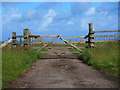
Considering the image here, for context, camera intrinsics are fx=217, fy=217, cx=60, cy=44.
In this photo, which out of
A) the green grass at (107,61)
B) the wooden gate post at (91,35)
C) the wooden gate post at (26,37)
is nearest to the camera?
the green grass at (107,61)

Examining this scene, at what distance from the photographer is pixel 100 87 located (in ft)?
23.9

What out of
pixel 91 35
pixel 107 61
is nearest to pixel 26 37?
pixel 91 35

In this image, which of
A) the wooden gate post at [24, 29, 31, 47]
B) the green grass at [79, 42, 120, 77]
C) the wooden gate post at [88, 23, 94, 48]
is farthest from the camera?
the wooden gate post at [24, 29, 31, 47]

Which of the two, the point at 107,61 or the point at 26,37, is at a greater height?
the point at 26,37

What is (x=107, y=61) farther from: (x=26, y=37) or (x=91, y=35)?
(x=26, y=37)

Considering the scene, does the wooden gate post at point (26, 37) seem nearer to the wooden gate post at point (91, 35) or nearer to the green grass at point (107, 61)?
the wooden gate post at point (91, 35)

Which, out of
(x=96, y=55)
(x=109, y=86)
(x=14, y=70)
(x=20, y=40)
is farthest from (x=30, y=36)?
(x=109, y=86)

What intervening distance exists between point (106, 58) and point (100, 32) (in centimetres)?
447

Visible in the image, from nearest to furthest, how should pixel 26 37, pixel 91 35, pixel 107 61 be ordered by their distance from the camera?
pixel 107 61, pixel 91 35, pixel 26 37

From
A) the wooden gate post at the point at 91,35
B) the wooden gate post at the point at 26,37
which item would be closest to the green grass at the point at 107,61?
the wooden gate post at the point at 91,35

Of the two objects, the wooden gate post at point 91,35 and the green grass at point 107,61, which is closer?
the green grass at point 107,61

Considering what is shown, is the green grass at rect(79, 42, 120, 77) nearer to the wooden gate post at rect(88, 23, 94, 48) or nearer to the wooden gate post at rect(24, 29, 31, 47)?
the wooden gate post at rect(88, 23, 94, 48)

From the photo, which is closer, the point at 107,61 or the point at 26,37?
the point at 107,61

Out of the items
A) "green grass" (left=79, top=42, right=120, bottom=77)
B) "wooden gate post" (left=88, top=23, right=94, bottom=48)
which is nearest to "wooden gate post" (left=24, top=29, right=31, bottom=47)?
"wooden gate post" (left=88, top=23, right=94, bottom=48)
